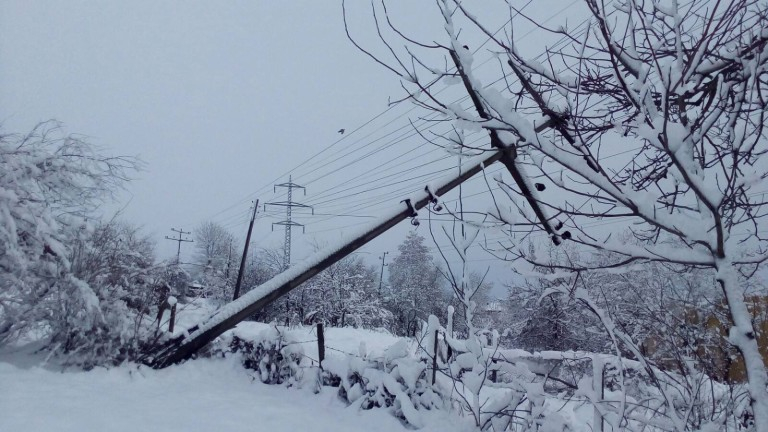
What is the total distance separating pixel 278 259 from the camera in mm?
37906

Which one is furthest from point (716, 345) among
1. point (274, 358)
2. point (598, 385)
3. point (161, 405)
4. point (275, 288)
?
point (274, 358)

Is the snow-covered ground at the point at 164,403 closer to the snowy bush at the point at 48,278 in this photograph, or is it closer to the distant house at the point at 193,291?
the snowy bush at the point at 48,278

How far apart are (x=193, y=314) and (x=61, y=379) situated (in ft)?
13.8

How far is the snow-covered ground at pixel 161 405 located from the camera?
163 inches

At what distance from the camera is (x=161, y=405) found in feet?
16.6

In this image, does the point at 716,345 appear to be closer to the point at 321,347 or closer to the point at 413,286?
the point at 321,347

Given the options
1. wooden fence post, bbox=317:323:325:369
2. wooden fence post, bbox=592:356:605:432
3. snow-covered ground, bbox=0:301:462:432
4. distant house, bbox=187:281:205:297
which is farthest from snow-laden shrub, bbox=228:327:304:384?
distant house, bbox=187:281:205:297

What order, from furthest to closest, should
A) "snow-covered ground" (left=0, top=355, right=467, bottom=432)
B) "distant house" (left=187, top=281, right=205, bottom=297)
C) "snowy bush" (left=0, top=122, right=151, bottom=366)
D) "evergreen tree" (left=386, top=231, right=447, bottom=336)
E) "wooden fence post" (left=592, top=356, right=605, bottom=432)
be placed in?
"evergreen tree" (left=386, top=231, right=447, bottom=336) → "distant house" (left=187, top=281, right=205, bottom=297) → "snowy bush" (left=0, top=122, right=151, bottom=366) → "snow-covered ground" (left=0, top=355, right=467, bottom=432) → "wooden fence post" (left=592, top=356, right=605, bottom=432)

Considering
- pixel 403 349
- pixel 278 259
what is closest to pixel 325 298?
pixel 278 259

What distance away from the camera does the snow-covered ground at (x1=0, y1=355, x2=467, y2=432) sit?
4137 mm

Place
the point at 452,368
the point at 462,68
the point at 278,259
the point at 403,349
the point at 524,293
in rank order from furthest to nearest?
the point at 278,259, the point at 524,293, the point at 403,349, the point at 452,368, the point at 462,68

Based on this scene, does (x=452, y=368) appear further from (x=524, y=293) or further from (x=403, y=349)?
(x=524, y=293)

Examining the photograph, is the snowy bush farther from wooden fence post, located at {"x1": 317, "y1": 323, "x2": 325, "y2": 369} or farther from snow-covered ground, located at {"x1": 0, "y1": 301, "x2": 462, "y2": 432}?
wooden fence post, located at {"x1": 317, "y1": 323, "x2": 325, "y2": 369}

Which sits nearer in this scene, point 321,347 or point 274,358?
point 321,347
